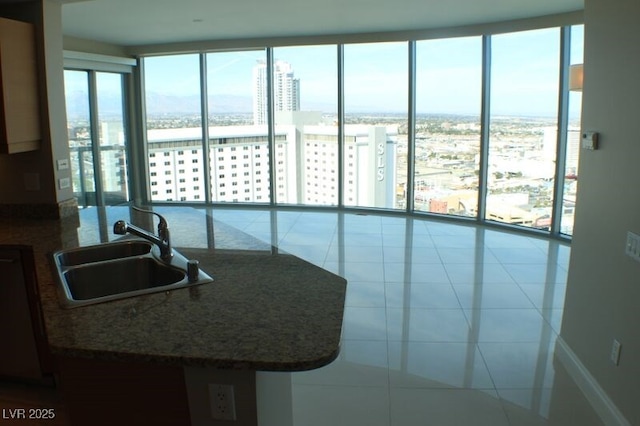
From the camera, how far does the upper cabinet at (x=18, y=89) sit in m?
3.12

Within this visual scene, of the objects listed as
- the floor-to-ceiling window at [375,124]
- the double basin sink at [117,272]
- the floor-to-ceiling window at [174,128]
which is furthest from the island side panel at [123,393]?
the floor-to-ceiling window at [174,128]

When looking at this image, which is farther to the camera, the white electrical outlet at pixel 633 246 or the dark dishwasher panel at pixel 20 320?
the dark dishwasher panel at pixel 20 320

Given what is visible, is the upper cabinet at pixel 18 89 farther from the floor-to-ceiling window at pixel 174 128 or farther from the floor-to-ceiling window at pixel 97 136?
the floor-to-ceiling window at pixel 174 128

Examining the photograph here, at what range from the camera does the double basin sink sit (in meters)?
2.29

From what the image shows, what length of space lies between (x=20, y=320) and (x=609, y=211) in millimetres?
3189

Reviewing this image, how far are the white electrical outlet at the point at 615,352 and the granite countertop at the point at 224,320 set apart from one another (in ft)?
4.95

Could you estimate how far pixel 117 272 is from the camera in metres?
2.47

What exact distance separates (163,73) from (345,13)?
156 inches

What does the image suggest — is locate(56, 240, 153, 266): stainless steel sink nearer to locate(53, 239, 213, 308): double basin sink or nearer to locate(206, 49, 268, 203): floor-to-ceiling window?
locate(53, 239, 213, 308): double basin sink

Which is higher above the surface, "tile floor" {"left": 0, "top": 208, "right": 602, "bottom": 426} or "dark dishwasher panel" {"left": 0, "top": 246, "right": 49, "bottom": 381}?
"dark dishwasher panel" {"left": 0, "top": 246, "right": 49, "bottom": 381}

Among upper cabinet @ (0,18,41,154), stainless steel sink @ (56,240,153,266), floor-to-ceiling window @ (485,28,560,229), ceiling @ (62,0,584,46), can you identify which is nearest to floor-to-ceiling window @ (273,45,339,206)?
ceiling @ (62,0,584,46)

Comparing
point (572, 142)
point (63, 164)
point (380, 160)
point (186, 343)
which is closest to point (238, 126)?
point (380, 160)

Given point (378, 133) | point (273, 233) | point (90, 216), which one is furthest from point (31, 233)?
point (378, 133)

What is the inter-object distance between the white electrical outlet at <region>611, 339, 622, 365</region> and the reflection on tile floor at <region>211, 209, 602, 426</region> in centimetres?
32
